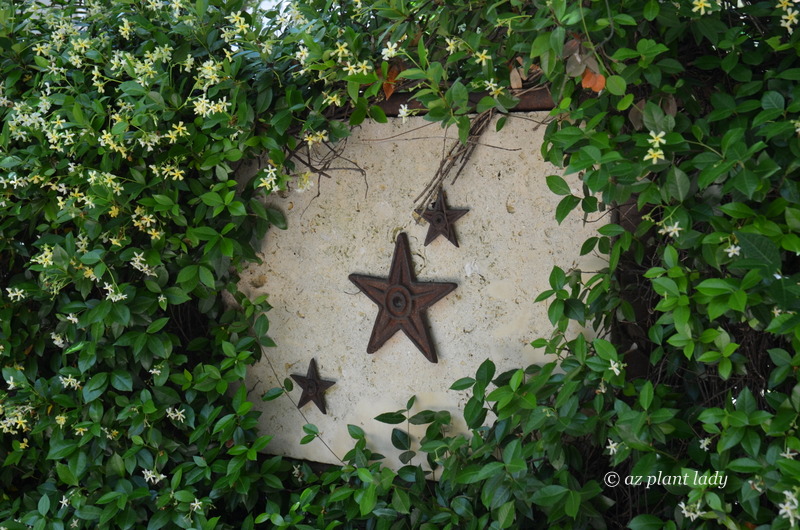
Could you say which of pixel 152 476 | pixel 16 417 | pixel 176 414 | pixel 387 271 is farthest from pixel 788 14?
pixel 16 417

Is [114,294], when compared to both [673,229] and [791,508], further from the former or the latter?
[791,508]

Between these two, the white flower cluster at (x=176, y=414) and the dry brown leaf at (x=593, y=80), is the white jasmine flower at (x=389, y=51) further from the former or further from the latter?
the white flower cluster at (x=176, y=414)

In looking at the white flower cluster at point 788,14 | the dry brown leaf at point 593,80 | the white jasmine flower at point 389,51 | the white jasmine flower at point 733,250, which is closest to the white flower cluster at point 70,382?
the white jasmine flower at point 389,51

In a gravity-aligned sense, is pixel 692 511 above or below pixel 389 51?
below

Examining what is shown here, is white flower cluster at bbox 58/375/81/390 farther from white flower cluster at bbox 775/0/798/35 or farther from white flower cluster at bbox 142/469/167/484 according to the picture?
Answer: white flower cluster at bbox 775/0/798/35

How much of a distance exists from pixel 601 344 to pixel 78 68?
1.52m

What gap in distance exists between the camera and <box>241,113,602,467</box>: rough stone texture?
1.69 meters

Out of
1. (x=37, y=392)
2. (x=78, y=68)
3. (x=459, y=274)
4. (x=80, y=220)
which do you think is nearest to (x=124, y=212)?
(x=80, y=220)

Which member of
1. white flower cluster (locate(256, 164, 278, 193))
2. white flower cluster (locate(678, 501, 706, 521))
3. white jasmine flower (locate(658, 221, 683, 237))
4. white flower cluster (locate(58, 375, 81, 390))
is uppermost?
white jasmine flower (locate(658, 221, 683, 237))

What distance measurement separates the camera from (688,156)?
1403 mm

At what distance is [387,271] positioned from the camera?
1876 millimetres

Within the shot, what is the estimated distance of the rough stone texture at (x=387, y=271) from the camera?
66.5 inches

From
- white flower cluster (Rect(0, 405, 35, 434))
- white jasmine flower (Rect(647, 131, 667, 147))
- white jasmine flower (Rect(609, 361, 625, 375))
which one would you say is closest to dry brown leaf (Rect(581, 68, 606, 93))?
white jasmine flower (Rect(647, 131, 667, 147))

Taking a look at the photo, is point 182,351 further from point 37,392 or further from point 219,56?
point 219,56
